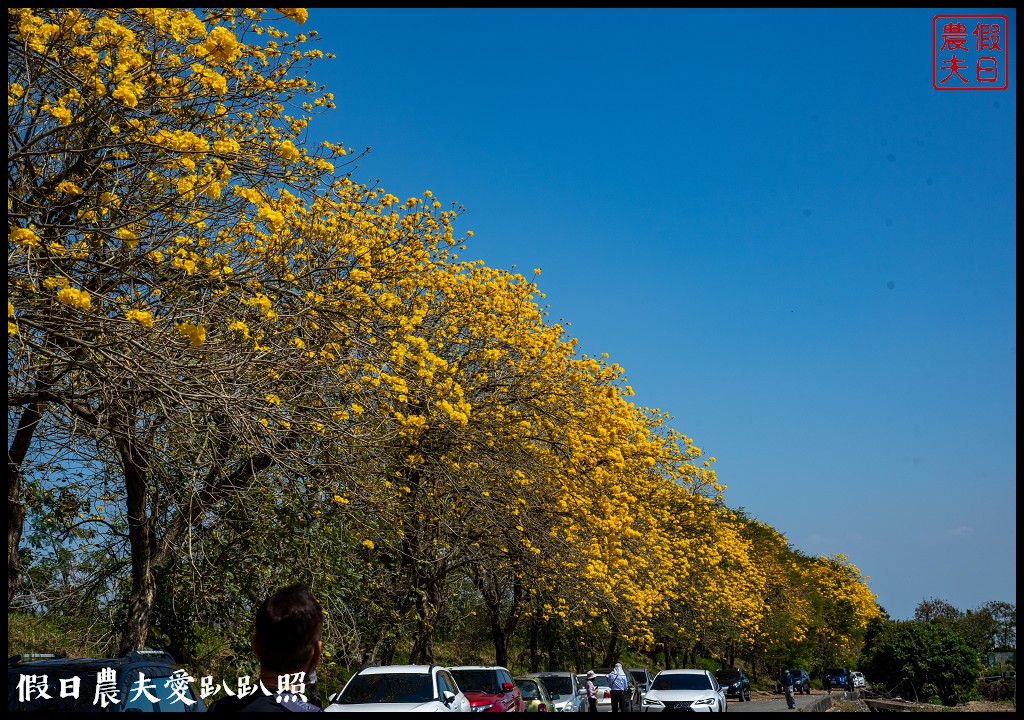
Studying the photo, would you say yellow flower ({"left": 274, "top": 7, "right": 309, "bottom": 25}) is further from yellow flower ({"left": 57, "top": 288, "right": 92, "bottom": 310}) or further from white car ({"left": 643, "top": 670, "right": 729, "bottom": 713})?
white car ({"left": 643, "top": 670, "right": 729, "bottom": 713})

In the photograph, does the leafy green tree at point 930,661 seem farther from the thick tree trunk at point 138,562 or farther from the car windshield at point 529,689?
the thick tree trunk at point 138,562

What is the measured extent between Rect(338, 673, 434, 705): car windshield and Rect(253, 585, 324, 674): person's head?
8.49 m

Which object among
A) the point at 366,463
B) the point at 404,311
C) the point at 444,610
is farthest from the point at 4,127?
the point at 444,610

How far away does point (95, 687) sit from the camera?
7.06 meters

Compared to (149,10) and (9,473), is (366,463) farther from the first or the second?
(149,10)

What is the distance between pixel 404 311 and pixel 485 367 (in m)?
3.73

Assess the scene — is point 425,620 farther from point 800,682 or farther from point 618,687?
point 800,682

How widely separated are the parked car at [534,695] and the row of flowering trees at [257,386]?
1641 millimetres

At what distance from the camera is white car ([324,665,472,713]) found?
1102 centimetres

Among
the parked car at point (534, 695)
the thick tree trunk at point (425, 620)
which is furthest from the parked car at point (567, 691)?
the thick tree trunk at point (425, 620)

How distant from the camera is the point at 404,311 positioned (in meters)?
14.9

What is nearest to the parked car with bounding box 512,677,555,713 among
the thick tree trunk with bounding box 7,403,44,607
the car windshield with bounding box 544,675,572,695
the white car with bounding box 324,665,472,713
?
the car windshield with bounding box 544,675,572,695

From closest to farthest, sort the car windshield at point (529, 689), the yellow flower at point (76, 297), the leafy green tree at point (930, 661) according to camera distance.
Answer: the yellow flower at point (76, 297), the car windshield at point (529, 689), the leafy green tree at point (930, 661)

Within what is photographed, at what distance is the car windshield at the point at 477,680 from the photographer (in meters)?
16.0
